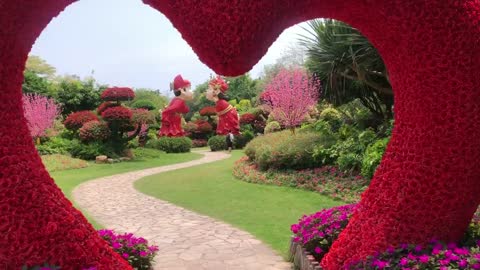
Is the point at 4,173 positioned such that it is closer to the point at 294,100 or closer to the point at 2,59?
the point at 2,59

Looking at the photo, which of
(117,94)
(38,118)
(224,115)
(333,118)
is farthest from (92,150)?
(333,118)

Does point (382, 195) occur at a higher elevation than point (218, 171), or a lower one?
higher

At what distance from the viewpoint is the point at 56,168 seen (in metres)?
16.2

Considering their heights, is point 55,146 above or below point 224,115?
below

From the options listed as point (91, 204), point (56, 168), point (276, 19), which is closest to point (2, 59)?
point (276, 19)

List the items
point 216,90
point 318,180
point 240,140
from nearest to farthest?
point 318,180
point 240,140
point 216,90

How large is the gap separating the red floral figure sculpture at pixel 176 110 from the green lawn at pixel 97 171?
5.77 metres

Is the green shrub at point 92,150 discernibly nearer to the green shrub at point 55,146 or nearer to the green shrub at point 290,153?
the green shrub at point 55,146

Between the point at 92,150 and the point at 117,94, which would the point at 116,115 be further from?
the point at 92,150

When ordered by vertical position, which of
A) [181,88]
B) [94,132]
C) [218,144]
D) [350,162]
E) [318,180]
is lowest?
[218,144]

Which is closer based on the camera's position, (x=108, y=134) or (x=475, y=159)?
(x=475, y=159)

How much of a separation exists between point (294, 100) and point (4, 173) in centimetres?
1357

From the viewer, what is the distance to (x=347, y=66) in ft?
37.0

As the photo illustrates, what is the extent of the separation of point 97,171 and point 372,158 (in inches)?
381
